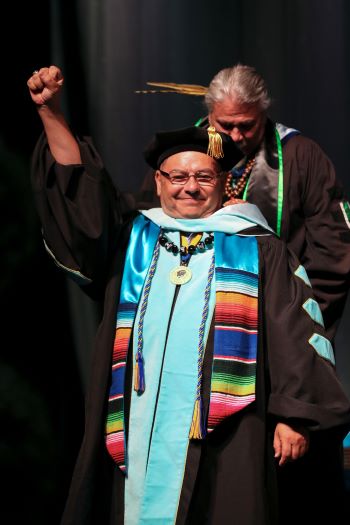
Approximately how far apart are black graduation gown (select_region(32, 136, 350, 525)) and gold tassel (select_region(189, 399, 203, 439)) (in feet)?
0.12

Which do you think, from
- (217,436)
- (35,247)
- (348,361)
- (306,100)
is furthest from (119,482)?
(306,100)

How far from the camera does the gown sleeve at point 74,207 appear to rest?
275 cm

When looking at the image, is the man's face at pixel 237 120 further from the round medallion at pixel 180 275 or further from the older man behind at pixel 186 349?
the round medallion at pixel 180 275

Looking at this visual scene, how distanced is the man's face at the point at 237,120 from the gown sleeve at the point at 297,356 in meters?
A: 0.78

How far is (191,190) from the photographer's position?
2.86 metres

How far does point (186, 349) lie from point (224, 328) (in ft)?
0.44

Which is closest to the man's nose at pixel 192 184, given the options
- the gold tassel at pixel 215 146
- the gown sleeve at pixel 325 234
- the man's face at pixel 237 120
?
the gold tassel at pixel 215 146

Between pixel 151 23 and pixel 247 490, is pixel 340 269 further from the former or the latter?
pixel 151 23

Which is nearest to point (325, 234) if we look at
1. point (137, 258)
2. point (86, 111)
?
point (137, 258)

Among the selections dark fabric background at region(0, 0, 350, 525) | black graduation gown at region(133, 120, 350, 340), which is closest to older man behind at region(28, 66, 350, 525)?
black graduation gown at region(133, 120, 350, 340)

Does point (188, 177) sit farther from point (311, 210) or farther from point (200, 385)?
point (311, 210)

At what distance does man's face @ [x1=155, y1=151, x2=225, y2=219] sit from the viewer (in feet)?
9.46

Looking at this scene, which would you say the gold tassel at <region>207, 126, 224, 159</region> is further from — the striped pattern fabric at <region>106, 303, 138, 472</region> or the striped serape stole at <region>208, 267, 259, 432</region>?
the striped pattern fabric at <region>106, 303, 138, 472</region>

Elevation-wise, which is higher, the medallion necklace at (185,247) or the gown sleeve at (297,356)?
the medallion necklace at (185,247)
